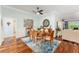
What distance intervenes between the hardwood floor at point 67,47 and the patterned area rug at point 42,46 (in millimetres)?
69

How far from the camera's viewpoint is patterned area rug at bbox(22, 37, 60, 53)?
93.7 inches

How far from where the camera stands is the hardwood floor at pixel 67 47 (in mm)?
2352

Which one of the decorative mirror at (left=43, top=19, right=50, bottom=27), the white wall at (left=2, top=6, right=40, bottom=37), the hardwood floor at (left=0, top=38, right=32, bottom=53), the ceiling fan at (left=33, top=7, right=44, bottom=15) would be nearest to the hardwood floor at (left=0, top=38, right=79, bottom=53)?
the hardwood floor at (left=0, top=38, right=32, bottom=53)

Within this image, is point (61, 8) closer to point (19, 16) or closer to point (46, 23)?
point (46, 23)

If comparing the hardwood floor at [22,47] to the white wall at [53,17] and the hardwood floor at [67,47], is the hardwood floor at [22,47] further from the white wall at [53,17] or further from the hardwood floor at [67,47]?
the white wall at [53,17]

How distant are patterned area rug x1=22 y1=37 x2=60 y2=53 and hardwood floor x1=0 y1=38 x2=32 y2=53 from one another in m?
0.07

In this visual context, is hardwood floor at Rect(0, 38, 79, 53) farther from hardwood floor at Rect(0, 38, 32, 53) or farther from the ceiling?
the ceiling

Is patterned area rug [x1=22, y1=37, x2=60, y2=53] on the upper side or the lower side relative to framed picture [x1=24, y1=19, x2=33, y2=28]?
lower
